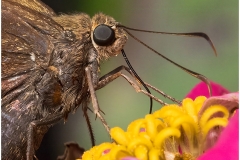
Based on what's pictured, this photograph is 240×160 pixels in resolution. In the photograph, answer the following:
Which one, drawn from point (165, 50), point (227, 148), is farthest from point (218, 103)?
point (165, 50)

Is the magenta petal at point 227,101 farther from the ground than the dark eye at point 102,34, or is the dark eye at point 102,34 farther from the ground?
the dark eye at point 102,34

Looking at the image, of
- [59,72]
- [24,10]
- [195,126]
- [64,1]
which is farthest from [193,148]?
[64,1]

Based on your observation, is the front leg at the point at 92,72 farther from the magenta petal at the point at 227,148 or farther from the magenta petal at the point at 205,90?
the magenta petal at the point at 227,148

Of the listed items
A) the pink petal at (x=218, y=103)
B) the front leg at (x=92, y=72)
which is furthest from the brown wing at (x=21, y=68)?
the pink petal at (x=218, y=103)

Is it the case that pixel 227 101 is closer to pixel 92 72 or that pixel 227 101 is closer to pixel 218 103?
pixel 218 103

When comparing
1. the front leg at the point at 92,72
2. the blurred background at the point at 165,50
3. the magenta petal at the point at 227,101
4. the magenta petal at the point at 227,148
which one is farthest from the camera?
the blurred background at the point at 165,50

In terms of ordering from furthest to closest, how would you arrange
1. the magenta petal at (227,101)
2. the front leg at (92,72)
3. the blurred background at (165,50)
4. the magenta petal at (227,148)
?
the blurred background at (165,50) → the front leg at (92,72) → the magenta petal at (227,101) → the magenta petal at (227,148)
